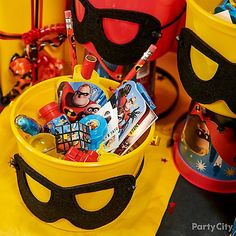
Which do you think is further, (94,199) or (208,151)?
(208,151)

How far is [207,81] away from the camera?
2.49ft

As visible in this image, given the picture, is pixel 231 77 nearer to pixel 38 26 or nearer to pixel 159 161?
pixel 159 161

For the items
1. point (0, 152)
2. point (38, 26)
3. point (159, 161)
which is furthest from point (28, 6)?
point (159, 161)

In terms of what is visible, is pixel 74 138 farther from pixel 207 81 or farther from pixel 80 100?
pixel 207 81

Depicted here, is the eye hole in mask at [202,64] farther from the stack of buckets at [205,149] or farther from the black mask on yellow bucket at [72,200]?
the black mask on yellow bucket at [72,200]

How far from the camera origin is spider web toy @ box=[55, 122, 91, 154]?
0.77 m

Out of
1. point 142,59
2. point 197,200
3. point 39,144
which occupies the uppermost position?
point 142,59

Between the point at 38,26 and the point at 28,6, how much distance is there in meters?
0.05

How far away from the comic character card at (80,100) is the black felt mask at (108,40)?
0.26 feet

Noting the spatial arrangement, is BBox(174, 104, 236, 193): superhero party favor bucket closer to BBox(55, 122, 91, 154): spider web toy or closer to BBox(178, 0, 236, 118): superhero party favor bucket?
BBox(178, 0, 236, 118): superhero party favor bucket

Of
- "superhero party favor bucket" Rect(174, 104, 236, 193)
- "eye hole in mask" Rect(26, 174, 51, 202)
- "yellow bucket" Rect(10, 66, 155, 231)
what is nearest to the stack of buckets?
"superhero party favor bucket" Rect(174, 104, 236, 193)

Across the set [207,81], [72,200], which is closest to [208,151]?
[207,81]

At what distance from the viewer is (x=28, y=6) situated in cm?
97

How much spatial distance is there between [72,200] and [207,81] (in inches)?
10.8
